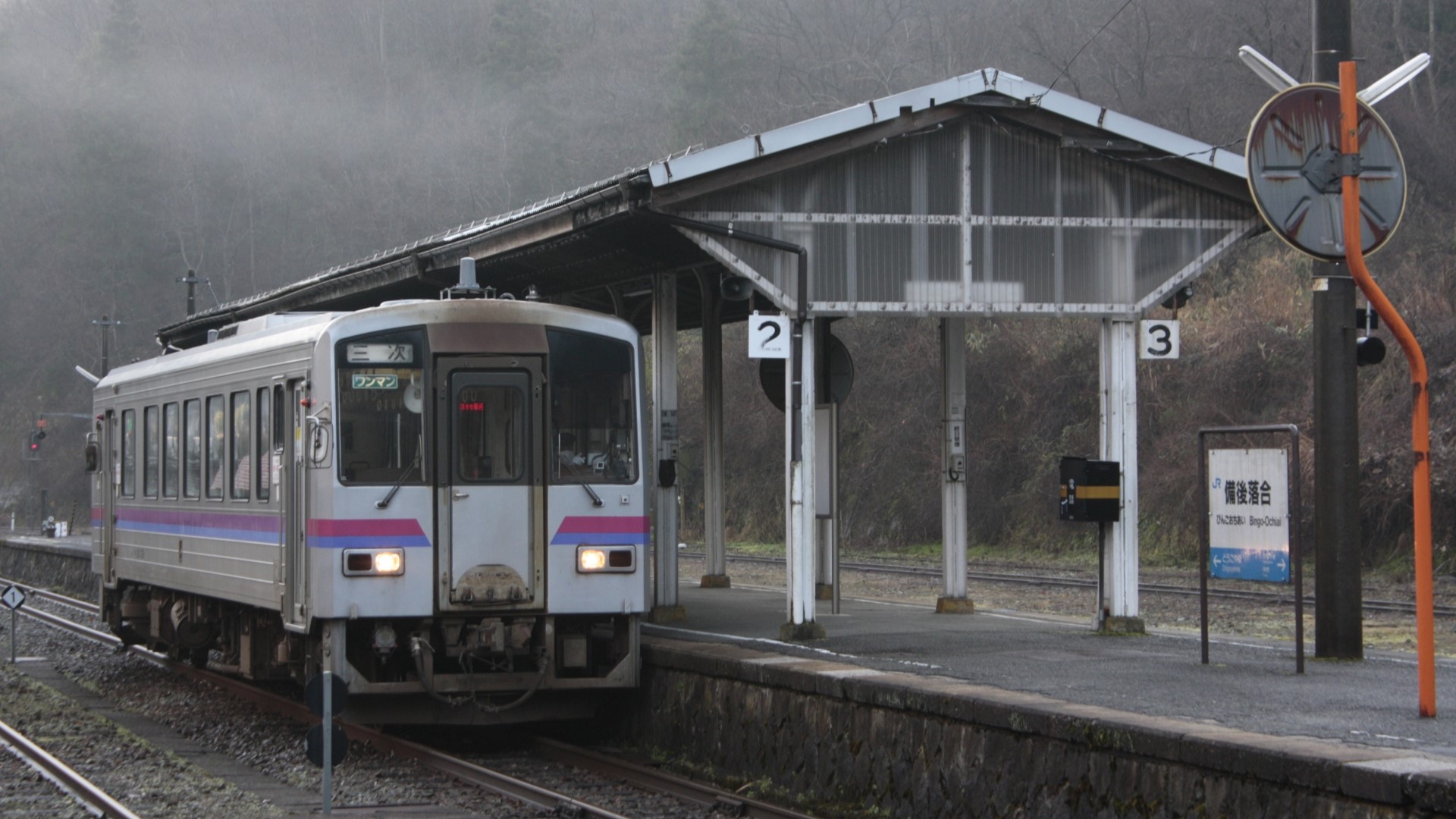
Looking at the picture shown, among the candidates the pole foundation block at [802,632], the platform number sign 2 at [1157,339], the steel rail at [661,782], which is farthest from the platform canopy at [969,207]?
the steel rail at [661,782]

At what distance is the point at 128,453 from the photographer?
16625 mm

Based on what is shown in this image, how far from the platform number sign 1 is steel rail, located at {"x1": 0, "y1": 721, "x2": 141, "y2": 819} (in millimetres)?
5674

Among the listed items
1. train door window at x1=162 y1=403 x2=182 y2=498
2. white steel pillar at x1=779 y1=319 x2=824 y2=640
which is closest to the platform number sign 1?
white steel pillar at x1=779 y1=319 x2=824 y2=640

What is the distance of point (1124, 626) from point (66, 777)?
27.0 feet

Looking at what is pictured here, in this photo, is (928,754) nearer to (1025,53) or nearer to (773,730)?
(773,730)

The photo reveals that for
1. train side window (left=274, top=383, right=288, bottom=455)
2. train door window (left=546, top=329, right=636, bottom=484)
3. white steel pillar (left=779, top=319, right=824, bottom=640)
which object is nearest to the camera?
train door window (left=546, top=329, right=636, bottom=484)

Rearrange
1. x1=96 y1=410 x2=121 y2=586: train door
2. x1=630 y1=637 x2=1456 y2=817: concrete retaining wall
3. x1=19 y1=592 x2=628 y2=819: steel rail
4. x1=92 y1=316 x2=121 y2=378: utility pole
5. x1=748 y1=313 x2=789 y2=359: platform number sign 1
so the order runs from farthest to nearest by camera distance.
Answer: x1=92 y1=316 x2=121 y2=378: utility pole < x1=96 y1=410 x2=121 y2=586: train door < x1=748 y1=313 x2=789 y2=359: platform number sign 1 < x1=19 y1=592 x2=628 y2=819: steel rail < x1=630 y1=637 x2=1456 y2=817: concrete retaining wall

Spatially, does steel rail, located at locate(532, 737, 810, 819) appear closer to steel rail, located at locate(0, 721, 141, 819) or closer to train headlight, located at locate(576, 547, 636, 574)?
train headlight, located at locate(576, 547, 636, 574)

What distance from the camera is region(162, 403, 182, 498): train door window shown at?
14.8m

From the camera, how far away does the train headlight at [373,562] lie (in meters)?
10.9

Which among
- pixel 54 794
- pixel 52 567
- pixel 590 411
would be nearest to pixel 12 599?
pixel 54 794

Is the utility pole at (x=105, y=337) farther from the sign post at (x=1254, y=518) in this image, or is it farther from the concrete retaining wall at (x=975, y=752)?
the sign post at (x=1254, y=518)

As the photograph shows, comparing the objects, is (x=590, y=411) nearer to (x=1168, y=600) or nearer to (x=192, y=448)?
(x=192, y=448)

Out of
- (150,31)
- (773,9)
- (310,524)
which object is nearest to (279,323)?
(310,524)
